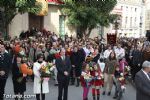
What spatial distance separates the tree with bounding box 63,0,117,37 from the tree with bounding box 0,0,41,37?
6.82m

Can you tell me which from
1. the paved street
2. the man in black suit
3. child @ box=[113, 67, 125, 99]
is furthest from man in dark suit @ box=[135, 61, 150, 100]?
the paved street

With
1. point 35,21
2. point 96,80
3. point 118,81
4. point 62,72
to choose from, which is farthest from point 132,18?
point 62,72

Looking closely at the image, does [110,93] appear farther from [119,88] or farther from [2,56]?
[2,56]

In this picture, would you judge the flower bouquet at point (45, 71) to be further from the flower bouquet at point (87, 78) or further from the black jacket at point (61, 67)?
the flower bouquet at point (87, 78)

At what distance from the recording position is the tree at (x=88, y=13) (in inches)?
1340

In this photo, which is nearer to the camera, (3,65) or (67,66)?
(3,65)

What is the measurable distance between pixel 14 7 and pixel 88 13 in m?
9.01

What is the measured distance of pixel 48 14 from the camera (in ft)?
115

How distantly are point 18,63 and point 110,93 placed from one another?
4758 mm

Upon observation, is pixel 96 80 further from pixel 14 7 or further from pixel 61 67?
pixel 14 7

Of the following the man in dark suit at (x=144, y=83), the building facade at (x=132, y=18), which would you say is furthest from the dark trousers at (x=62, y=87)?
the building facade at (x=132, y=18)

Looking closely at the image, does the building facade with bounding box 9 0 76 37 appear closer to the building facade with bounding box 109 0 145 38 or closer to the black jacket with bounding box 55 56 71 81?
the black jacket with bounding box 55 56 71 81

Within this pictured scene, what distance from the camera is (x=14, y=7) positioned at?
26.3m

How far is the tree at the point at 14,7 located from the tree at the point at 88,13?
682 centimetres
